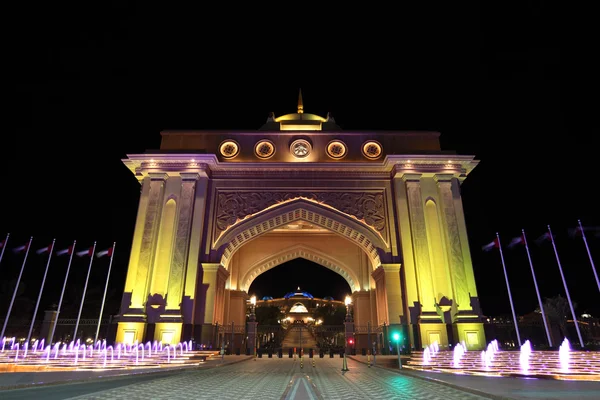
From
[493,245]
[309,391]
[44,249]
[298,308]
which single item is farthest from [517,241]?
[298,308]

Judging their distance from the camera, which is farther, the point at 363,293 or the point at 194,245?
the point at 363,293

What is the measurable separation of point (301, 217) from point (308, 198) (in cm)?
123

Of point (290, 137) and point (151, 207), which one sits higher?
point (290, 137)

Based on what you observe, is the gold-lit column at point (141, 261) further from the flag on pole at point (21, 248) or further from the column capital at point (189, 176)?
the flag on pole at point (21, 248)

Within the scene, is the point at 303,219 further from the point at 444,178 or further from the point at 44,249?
the point at 44,249

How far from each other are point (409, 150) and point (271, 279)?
123ft

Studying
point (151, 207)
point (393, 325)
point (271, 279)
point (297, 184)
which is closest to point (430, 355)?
point (393, 325)

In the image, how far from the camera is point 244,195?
21.5 meters

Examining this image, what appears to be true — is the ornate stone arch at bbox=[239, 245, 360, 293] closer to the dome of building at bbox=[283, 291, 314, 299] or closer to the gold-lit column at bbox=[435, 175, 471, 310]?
the gold-lit column at bbox=[435, 175, 471, 310]

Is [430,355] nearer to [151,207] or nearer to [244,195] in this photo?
[244,195]

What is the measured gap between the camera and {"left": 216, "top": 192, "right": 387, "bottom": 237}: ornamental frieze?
20.8 meters

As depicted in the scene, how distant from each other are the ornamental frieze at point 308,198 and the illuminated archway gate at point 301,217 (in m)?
0.06

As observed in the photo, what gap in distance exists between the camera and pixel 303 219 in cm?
2183

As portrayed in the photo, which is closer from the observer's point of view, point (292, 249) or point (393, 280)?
point (393, 280)
